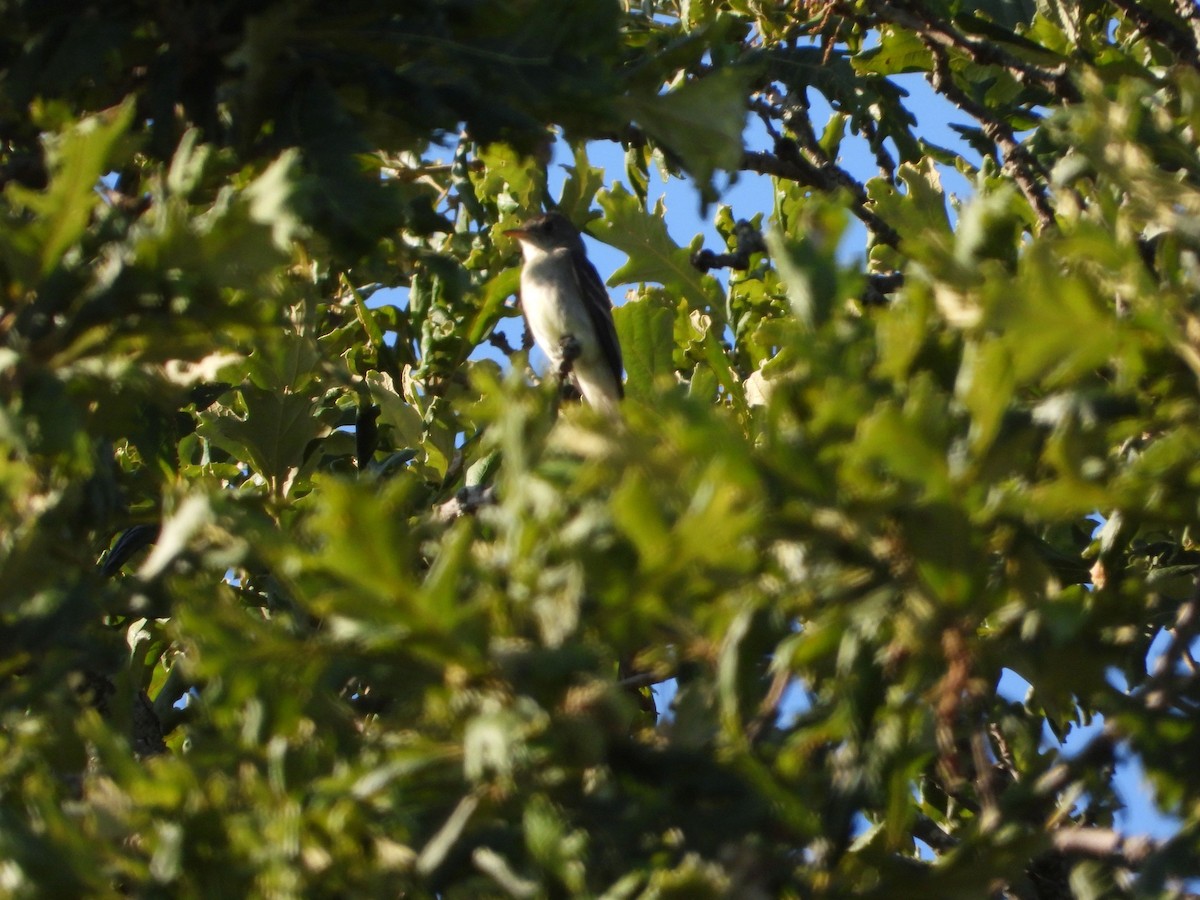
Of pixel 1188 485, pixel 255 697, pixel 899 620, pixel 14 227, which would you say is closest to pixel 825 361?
pixel 899 620

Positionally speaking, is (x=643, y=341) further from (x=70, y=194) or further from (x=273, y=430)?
(x=70, y=194)

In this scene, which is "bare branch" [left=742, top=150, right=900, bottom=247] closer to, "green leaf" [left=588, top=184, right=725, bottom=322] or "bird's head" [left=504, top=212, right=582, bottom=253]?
"green leaf" [left=588, top=184, right=725, bottom=322]

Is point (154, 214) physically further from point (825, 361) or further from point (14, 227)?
point (825, 361)

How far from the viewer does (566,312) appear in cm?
941

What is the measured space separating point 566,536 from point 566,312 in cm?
742

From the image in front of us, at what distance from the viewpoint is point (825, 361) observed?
7.06 feet

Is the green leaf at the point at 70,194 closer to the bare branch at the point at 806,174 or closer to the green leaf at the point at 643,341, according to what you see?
the green leaf at the point at 643,341

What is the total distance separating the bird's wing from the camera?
9.47 metres

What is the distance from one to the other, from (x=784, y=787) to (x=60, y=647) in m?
1.15

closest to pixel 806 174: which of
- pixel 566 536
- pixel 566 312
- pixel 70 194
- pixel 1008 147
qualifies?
pixel 1008 147

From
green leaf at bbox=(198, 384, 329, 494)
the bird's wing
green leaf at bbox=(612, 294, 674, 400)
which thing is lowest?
the bird's wing

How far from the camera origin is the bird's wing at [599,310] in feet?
31.1

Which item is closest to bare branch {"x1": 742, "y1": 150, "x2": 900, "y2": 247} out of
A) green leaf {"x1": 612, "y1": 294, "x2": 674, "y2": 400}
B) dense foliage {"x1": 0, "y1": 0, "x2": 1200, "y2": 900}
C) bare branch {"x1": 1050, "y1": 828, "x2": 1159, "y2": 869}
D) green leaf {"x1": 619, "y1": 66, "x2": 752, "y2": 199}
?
green leaf {"x1": 612, "y1": 294, "x2": 674, "y2": 400}

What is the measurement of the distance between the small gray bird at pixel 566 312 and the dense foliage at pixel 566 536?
617 centimetres
